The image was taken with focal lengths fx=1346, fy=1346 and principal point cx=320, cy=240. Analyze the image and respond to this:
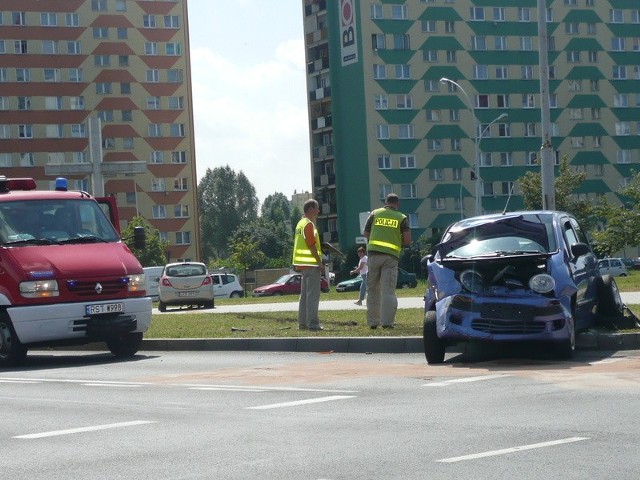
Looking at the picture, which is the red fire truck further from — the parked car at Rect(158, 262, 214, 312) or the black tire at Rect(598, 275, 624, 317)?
the parked car at Rect(158, 262, 214, 312)

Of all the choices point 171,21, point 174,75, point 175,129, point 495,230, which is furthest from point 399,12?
point 495,230

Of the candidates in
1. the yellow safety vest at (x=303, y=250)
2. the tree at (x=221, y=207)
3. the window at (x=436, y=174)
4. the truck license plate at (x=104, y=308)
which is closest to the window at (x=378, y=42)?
the window at (x=436, y=174)

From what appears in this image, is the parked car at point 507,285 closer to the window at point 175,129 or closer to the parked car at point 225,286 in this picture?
the parked car at point 225,286

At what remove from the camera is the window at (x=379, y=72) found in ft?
355

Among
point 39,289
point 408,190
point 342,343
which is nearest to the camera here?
point 342,343

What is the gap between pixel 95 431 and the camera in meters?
9.23

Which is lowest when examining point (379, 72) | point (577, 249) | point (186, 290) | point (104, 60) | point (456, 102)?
point (186, 290)

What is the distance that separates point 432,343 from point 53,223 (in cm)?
632

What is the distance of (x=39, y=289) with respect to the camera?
56.1 ft

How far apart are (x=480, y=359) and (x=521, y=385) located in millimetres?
3243

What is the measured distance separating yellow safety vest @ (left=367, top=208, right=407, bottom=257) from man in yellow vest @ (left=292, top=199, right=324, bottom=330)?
50.1 inches

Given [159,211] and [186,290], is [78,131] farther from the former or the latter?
[186,290]

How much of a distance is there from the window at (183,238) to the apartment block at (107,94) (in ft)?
1.98

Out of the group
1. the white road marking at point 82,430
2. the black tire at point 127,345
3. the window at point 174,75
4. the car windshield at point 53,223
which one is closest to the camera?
the white road marking at point 82,430
